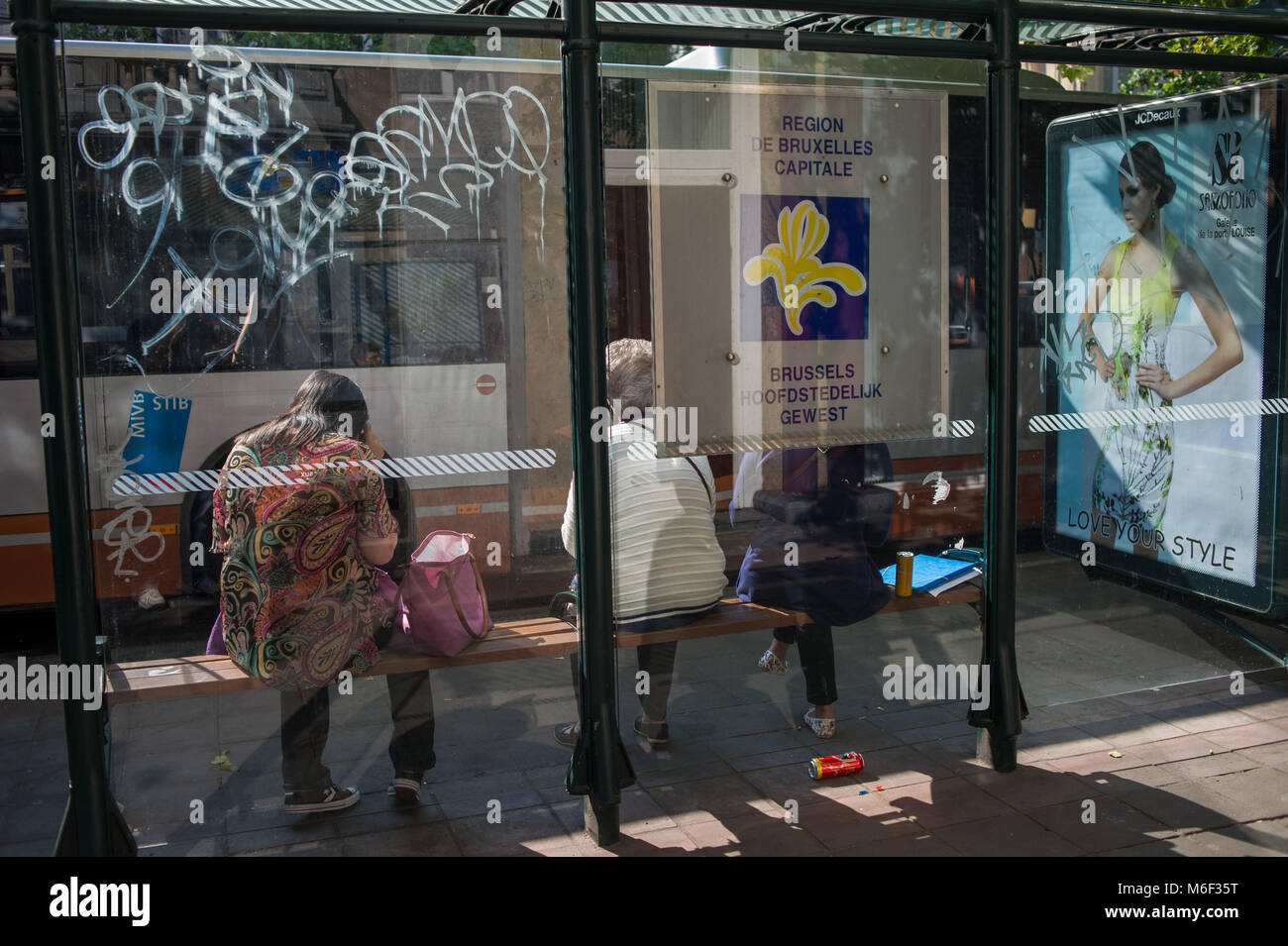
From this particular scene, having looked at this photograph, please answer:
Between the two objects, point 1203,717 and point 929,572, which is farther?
point 1203,717

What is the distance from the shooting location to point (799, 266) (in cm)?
414

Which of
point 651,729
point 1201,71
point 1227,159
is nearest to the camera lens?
point 651,729

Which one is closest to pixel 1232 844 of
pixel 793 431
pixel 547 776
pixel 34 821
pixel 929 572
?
pixel 929 572

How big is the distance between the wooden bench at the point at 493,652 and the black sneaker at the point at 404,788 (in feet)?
1.37

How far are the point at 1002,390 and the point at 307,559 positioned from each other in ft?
8.65

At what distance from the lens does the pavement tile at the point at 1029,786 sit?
4.09m

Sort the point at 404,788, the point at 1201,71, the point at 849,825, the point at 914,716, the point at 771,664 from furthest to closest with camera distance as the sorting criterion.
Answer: the point at 1201,71 < the point at 914,716 < the point at 771,664 < the point at 404,788 < the point at 849,825

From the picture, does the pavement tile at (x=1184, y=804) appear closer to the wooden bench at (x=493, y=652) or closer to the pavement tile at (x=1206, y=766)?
the pavement tile at (x=1206, y=766)

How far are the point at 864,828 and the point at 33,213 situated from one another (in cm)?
336

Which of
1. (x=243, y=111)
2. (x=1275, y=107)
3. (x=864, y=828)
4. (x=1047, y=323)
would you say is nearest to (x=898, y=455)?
(x=1047, y=323)

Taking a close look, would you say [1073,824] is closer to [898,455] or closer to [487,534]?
[898,455]

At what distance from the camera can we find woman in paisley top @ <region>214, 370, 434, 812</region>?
147 inches

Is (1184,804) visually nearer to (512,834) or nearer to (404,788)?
(512,834)

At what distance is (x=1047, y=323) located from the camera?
196 inches
